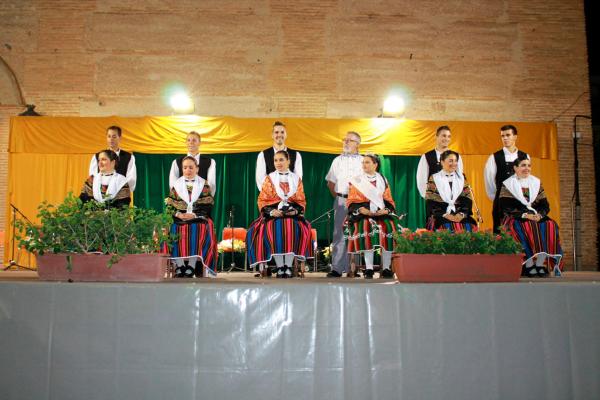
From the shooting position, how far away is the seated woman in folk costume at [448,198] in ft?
19.3

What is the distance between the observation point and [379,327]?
3.10 meters

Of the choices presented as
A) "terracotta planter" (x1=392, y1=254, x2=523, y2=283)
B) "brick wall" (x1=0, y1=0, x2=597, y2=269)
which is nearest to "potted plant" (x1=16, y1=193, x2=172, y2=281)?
"terracotta planter" (x1=392, y1=254, x2=523, y2=283)

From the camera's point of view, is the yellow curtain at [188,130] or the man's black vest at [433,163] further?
the yellow curtain at [188,130]

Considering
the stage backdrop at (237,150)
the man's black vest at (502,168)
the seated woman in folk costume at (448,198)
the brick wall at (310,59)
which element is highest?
the brick wall at (310,59)

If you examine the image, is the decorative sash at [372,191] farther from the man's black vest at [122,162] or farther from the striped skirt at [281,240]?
the man's black vest at [122,162]

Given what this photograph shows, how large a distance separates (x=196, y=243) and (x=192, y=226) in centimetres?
19

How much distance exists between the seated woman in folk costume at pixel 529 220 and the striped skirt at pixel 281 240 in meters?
2.17

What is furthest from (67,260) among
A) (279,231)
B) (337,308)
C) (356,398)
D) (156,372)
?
(279,231)

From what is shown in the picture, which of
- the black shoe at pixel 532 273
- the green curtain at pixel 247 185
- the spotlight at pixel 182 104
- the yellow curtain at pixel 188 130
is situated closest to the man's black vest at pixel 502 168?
the black shoe at pixel 532 273

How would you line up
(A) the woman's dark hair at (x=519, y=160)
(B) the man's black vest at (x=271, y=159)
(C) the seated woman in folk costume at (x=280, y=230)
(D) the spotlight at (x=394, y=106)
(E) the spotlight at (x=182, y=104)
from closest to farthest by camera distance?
(C) the seated woman in folk costume at (x=280, y=230), (A) the woman's dark hair at (x=519, y=160), (B) the man's black vest at (x=271, y=159), (E) the spotlight at (x=182, y=104), (D) the spotlight at (x=394, y=106)

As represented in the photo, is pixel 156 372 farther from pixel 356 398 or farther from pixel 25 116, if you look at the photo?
pixel 25 116

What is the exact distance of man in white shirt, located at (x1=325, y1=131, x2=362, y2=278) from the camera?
6.28 metres

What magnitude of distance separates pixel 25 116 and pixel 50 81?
2.99 feet

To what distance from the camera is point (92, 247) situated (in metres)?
3.37
